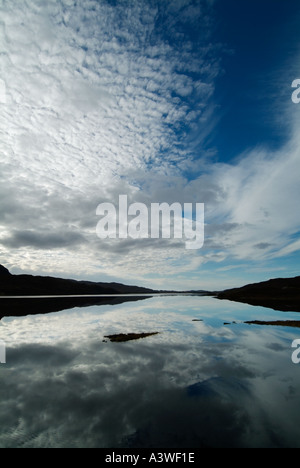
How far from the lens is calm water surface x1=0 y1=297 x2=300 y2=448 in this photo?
1028 cm

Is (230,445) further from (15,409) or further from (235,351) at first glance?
(235,351)

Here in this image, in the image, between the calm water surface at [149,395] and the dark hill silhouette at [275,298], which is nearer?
the calm water surface at [149,395]

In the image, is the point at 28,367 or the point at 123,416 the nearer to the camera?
the point at 123,416

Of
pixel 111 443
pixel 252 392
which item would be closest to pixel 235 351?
pixel 252 392

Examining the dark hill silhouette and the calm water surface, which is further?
the dark hill silhouette

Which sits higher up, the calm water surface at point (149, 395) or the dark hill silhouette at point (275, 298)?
the calm water surface at point (149, 395)

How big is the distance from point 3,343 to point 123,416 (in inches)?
917

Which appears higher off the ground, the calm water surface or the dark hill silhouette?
the calm water surface

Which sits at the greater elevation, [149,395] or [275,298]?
[149,395]

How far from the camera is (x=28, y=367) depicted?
19.3 meters

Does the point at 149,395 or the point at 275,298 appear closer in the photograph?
the point at 149,395

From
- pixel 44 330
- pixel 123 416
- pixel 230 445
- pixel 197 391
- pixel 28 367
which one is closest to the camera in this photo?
pixel 230 445

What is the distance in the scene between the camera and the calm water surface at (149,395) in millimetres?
10281

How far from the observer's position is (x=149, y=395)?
1425cm
